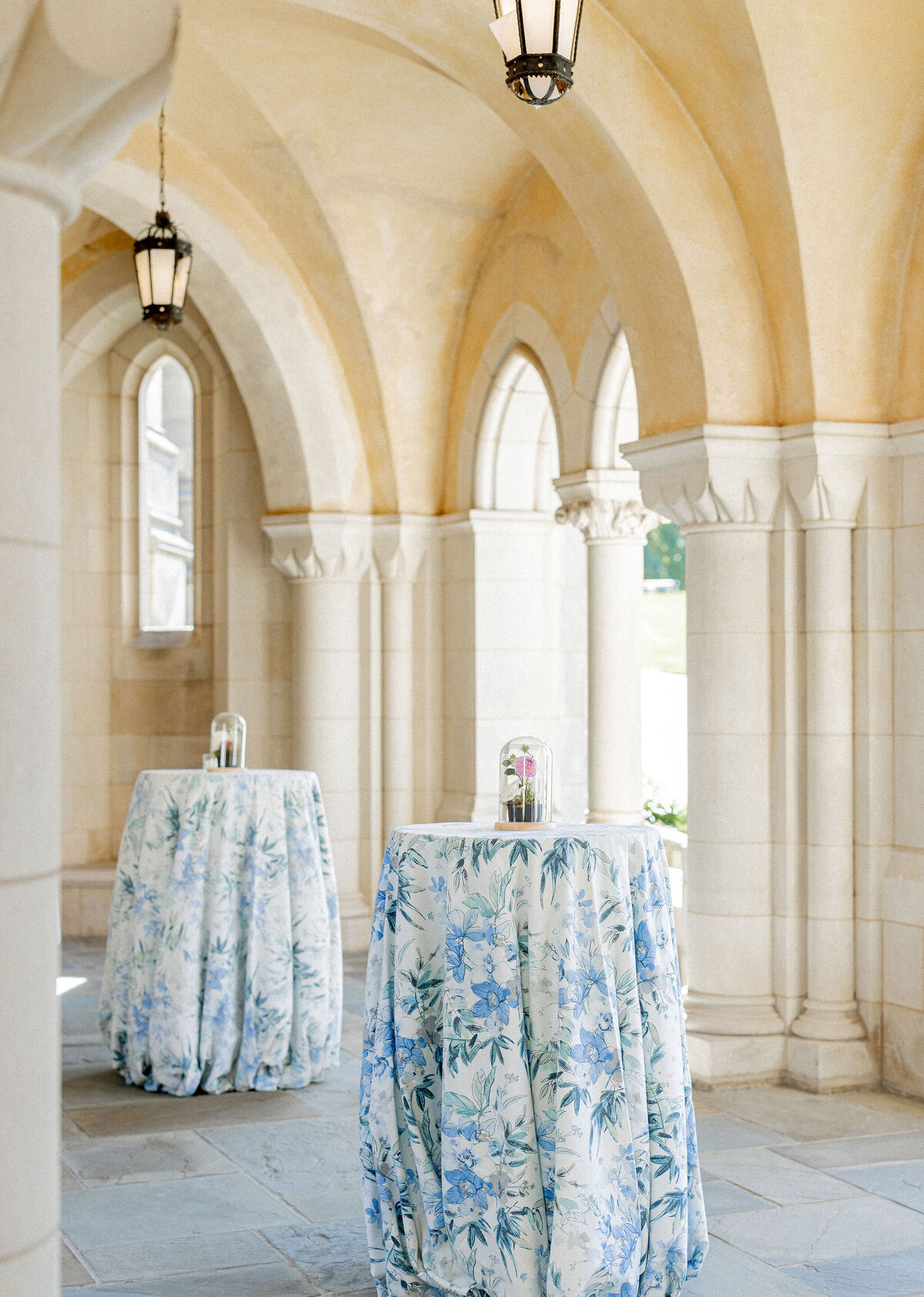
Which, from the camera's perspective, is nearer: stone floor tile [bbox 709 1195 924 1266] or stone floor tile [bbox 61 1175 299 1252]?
stone floor tile [bbox 709 1195 924 1266]

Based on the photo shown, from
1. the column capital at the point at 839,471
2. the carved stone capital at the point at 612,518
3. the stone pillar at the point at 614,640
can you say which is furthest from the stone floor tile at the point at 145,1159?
the carved stone capital at the point at 612,518

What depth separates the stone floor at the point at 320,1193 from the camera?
329cm

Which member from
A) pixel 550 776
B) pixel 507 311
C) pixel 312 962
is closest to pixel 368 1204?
pixel 550 776

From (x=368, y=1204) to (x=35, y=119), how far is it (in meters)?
2.33

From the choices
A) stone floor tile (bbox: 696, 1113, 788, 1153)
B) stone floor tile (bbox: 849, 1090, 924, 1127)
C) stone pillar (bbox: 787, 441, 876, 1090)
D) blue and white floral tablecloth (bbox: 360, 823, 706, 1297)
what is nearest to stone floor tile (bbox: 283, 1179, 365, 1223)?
stone floor tile (bbox: 696, 1113, 788, 1153)

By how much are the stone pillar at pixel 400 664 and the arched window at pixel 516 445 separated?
0.45 m

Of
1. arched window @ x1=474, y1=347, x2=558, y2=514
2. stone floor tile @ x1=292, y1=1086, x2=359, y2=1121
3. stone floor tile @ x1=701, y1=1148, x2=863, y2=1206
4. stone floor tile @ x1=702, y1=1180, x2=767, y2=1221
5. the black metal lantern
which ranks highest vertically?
the black metal lantern

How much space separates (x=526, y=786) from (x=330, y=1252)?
3.96ft

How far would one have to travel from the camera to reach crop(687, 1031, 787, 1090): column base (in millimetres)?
4918

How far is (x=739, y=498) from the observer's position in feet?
16.5

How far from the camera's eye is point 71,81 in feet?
5.14

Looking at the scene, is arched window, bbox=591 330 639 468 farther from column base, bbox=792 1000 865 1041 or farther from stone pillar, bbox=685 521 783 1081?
column base, bbox=792 1000 865 1041

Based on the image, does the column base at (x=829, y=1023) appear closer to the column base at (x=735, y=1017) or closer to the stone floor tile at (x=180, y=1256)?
the column base at (x=735, y=1017)

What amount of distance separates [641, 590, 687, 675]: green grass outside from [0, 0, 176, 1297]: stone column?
1648 cm
